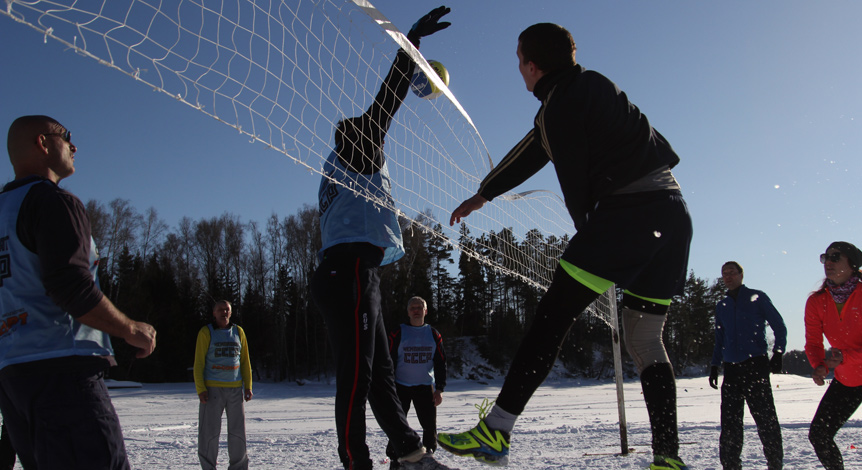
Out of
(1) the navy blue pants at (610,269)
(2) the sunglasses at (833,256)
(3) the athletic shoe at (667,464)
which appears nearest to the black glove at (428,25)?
(1) the navy blue pants at (610,269)

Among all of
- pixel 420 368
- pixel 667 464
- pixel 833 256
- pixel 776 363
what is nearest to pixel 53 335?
pixel 667 464

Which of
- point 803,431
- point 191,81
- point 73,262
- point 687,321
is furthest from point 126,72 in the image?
point 687,321

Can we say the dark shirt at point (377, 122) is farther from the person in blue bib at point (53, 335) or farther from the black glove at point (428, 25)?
the person in blue bib at point (53, 335)

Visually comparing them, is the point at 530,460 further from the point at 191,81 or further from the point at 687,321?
the point at 687,321

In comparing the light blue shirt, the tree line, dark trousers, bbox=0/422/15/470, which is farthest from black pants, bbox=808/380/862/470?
the tree line

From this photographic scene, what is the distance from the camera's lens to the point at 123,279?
33.5 metres

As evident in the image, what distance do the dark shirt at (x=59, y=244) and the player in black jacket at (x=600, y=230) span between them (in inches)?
54.3

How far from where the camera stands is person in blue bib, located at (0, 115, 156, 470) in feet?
5.88

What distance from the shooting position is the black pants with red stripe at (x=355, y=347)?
2.84m

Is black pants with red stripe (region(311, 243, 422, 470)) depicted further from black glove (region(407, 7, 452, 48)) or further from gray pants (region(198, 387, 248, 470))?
gray pants (region(198, 387, 248, 470))

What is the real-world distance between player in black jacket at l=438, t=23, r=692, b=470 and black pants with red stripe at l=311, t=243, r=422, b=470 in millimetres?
1026

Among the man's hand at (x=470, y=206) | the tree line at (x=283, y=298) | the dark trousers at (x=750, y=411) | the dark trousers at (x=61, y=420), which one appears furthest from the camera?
the tree line at (x=283, y=298)

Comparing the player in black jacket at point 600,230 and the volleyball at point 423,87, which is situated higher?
the volleyball at point 423,87

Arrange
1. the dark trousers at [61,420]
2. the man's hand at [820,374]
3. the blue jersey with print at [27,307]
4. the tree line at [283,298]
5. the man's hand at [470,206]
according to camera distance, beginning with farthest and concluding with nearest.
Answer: the tree line at [283,298] < the man's hand at [820,374] < the man's hand at [470,206] < the blue jersey with print at [27,307] < the dark trousers at [61,420]
